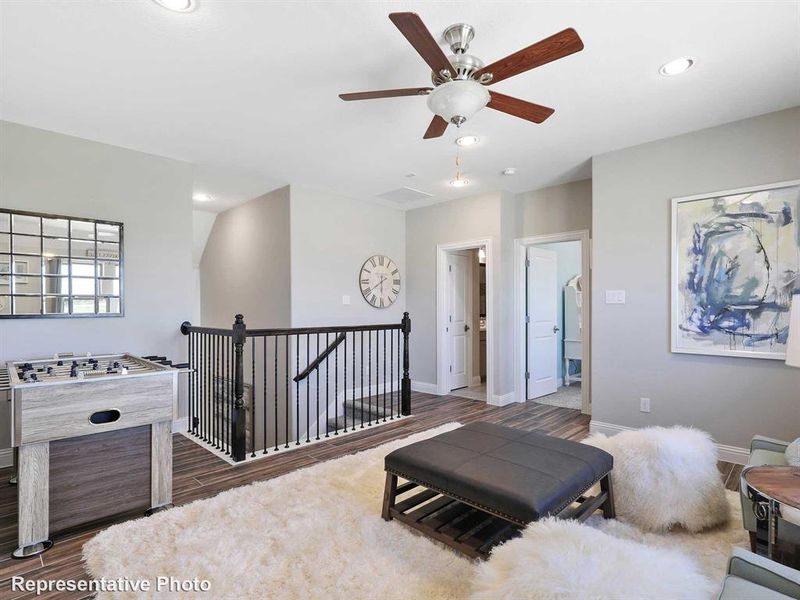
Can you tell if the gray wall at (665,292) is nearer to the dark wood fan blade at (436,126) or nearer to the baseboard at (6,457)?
the dark wood fan blade at (436,126)

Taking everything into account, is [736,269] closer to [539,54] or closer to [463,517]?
[539,54]

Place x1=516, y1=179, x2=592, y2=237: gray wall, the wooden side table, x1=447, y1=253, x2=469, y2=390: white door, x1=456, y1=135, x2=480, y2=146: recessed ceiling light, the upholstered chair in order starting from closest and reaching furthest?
1. the upholstered chair
2. the wooden side table
3. x1=456, y1=135, x2=480, y2=146: recessed ceiling light
4. x1=516, y1=179, x2=592, y2=237: gray wall
5. x1=447, y1=253, x2=469, y2=390: white door

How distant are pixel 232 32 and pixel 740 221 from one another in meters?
3.76

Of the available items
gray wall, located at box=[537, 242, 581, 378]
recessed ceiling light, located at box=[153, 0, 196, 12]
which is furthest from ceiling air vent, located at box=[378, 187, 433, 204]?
recessed ceiling light, located at box=[153, 0, 196, 12]

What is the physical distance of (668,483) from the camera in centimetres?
211

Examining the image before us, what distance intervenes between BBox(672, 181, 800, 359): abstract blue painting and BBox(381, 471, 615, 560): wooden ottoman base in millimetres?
1935

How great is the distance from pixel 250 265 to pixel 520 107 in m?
4.51

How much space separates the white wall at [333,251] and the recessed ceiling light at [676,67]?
3804mm

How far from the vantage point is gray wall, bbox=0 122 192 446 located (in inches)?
128

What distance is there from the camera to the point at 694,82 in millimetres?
2682

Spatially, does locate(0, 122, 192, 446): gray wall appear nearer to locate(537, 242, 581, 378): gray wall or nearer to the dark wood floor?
the dark wood floor

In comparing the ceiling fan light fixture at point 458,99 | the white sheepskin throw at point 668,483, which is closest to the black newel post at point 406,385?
the white sheepskin throw at point 668,483

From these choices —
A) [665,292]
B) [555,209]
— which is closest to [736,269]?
[665,292]

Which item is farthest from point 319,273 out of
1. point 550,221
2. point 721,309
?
point 721,309
